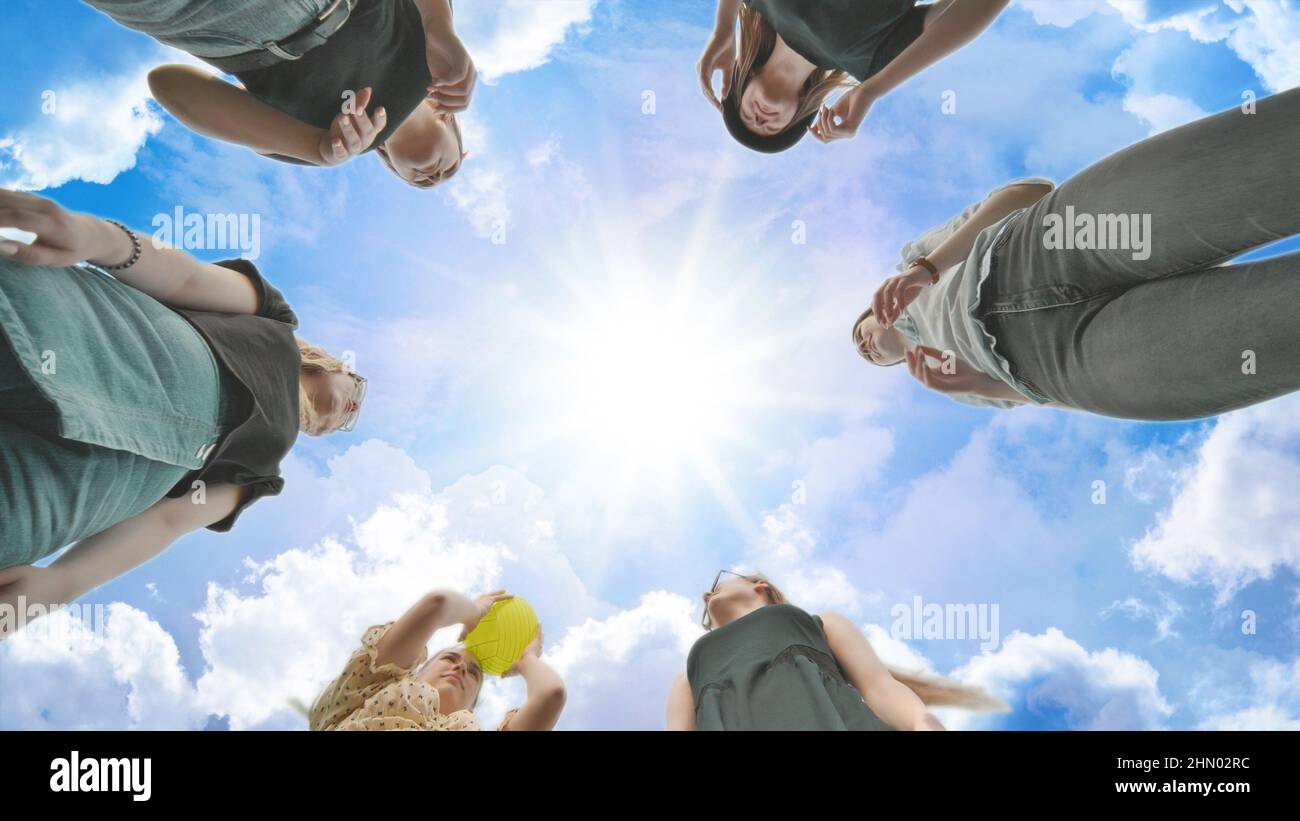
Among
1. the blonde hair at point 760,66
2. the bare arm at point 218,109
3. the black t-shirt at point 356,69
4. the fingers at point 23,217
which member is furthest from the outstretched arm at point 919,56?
the fingers at point 23,217

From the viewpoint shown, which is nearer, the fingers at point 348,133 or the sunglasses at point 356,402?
the fingers at point 348,133

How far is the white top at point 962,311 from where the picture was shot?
2.03 meters

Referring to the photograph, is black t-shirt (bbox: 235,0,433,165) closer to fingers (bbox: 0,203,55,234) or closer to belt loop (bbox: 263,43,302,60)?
belt loop (bbox: 263,43,302,60)

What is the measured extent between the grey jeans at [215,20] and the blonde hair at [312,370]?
1.00 meters

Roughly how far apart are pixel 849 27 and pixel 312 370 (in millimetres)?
2496

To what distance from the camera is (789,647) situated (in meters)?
2.02

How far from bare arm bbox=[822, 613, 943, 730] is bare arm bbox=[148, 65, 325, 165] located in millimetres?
2562

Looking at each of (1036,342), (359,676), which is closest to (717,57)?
(1036,342)

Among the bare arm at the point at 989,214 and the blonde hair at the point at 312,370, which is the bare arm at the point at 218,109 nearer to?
the blonde hair at the point at 312,370

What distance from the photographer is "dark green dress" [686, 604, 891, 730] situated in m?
1.73
